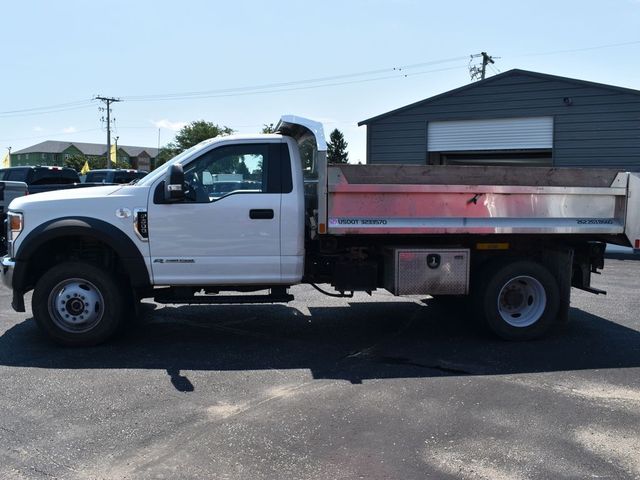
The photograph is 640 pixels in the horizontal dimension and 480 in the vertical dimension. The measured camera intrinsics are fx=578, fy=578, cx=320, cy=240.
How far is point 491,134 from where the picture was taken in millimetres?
17625

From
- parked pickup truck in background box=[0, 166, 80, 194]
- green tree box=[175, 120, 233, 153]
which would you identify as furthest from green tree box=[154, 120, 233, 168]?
parked pickup truck in background box=[0, 166, 80, 194]

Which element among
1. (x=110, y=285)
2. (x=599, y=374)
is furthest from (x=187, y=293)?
(x=599, y=374)

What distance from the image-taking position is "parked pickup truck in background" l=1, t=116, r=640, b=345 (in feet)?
19.9

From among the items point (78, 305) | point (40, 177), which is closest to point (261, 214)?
point (78, 305)

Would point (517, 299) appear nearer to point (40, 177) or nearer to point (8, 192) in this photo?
point (8, 192)

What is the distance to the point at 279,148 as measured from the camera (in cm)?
637

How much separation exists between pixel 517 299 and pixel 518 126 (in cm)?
1178

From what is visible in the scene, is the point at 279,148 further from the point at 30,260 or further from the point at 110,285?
the point at 30,260

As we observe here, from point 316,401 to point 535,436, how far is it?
1674 millimetres

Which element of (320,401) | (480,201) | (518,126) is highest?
(518,126)

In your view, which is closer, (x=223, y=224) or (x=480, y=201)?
(x=223, y=224)

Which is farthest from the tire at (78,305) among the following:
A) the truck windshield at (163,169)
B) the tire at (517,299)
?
the tire at (517,299)

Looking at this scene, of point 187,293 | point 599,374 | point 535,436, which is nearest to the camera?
point 535,436

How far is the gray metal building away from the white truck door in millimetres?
12720
